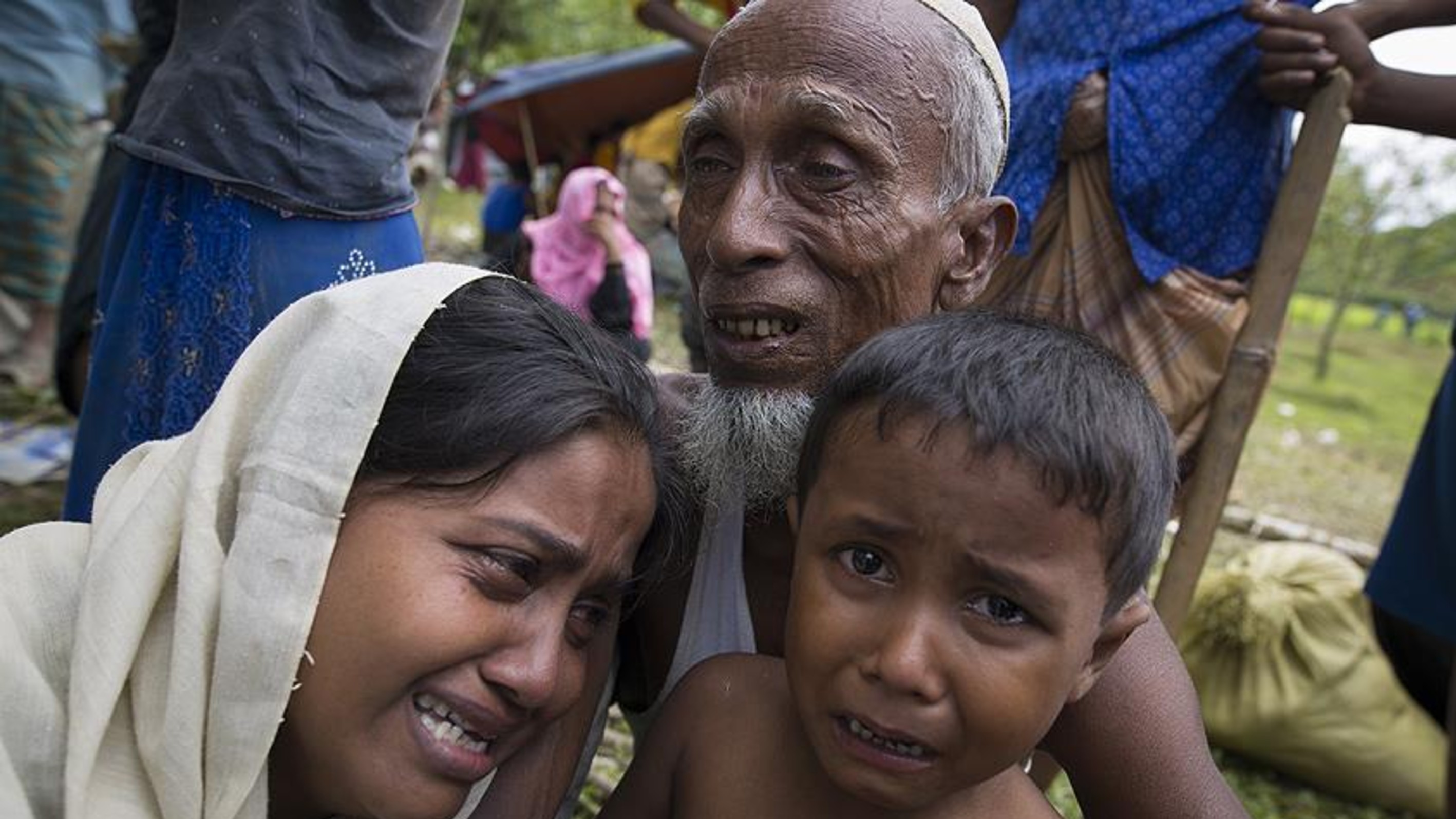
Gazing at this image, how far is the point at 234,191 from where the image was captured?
249cm

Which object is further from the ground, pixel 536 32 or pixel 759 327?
pixel 536 32

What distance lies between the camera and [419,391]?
1.63 metres

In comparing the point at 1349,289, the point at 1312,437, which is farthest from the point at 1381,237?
the point at 1312,437

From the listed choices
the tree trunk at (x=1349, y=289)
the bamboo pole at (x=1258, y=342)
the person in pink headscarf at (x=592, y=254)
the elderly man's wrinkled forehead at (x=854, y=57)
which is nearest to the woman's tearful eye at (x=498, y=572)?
the elderly man's wrinkled forehead at (x=854, y=57)

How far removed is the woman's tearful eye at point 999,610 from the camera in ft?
4.86

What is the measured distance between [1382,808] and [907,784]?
12.7ft

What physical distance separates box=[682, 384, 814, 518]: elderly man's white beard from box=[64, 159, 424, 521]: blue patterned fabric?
1.06 meters

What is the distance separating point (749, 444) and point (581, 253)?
6.09 meters

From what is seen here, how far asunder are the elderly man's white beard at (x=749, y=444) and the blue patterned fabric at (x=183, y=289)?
3.48 feet

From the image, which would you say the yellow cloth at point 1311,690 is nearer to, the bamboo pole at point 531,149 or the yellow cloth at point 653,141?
the bamboo pole at point 531,149

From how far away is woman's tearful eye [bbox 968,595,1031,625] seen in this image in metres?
1.48

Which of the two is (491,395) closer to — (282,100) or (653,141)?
(282,100)

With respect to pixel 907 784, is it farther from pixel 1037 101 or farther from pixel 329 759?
pixel 1037 101

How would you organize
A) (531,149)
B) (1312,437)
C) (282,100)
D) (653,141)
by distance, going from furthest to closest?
1. (653,141)
2. (1312,437)
3. (531,149)
4. (282,100)
